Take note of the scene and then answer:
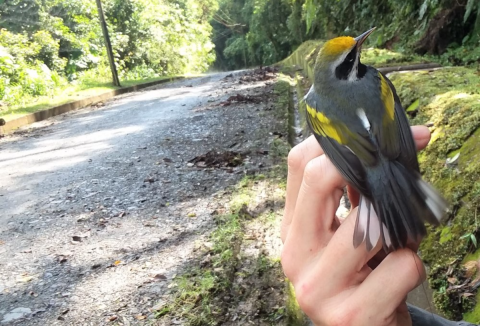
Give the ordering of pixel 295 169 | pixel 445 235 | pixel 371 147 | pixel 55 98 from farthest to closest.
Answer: pixel 55 98 < pixel 445 235 < pixel 371 147 < pixel 295 169

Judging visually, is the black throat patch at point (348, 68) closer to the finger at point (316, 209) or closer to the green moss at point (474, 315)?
the finger at point (316, 209)

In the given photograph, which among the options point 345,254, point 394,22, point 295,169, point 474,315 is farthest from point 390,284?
point 394,22

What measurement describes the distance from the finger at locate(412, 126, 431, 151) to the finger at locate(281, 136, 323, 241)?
9.9 inches

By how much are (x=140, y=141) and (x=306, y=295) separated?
5.09 m

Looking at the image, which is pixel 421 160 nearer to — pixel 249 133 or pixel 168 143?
pixel 249 133

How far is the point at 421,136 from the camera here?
1155 mm

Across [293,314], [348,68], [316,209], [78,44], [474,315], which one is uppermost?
[78,44]

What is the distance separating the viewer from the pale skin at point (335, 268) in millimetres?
874

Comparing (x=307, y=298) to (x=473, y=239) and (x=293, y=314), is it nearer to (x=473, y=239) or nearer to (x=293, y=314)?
(x=473, y=239)

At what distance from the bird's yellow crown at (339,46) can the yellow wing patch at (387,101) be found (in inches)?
6.2

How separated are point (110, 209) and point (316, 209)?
9.30 feet

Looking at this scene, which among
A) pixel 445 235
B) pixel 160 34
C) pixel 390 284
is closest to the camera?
pixel 390 284

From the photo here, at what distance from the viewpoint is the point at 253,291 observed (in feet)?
7.18

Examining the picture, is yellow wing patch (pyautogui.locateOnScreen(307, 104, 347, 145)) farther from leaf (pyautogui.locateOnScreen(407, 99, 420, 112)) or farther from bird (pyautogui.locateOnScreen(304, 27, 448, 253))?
leaf (pyautogui.locateOnScreen(407, 99, 420, 112))
